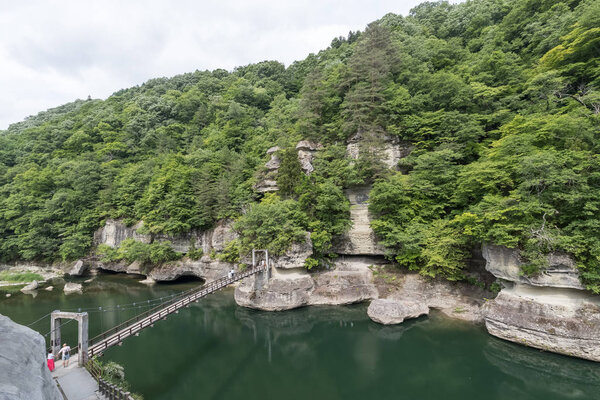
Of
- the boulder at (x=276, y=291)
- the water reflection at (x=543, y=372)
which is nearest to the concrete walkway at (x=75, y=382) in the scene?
the boulder at (x=276, y=291)

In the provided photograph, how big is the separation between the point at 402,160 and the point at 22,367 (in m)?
23.0

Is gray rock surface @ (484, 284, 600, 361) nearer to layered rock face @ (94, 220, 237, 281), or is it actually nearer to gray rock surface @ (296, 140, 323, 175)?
gray rock surface @ (296, 140, 323, 175)

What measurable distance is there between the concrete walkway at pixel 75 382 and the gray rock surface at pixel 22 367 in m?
5.58

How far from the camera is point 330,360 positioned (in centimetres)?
1351

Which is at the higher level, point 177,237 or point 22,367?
point 22,367

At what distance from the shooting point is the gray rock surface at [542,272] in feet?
39.7

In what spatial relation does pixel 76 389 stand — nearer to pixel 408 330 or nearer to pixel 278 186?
pixel 408 330

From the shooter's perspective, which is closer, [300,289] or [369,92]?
[300,289]

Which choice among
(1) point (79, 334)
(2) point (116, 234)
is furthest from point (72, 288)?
(1) point (79, 334)

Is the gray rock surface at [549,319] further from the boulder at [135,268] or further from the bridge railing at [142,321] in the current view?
the boulder at [135,268]

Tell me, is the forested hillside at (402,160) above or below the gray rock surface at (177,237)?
above

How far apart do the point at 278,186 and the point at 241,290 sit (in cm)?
946

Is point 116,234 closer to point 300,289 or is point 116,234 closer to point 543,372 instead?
point 300,289

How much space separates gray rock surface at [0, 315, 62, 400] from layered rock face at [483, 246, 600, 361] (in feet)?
59.4
